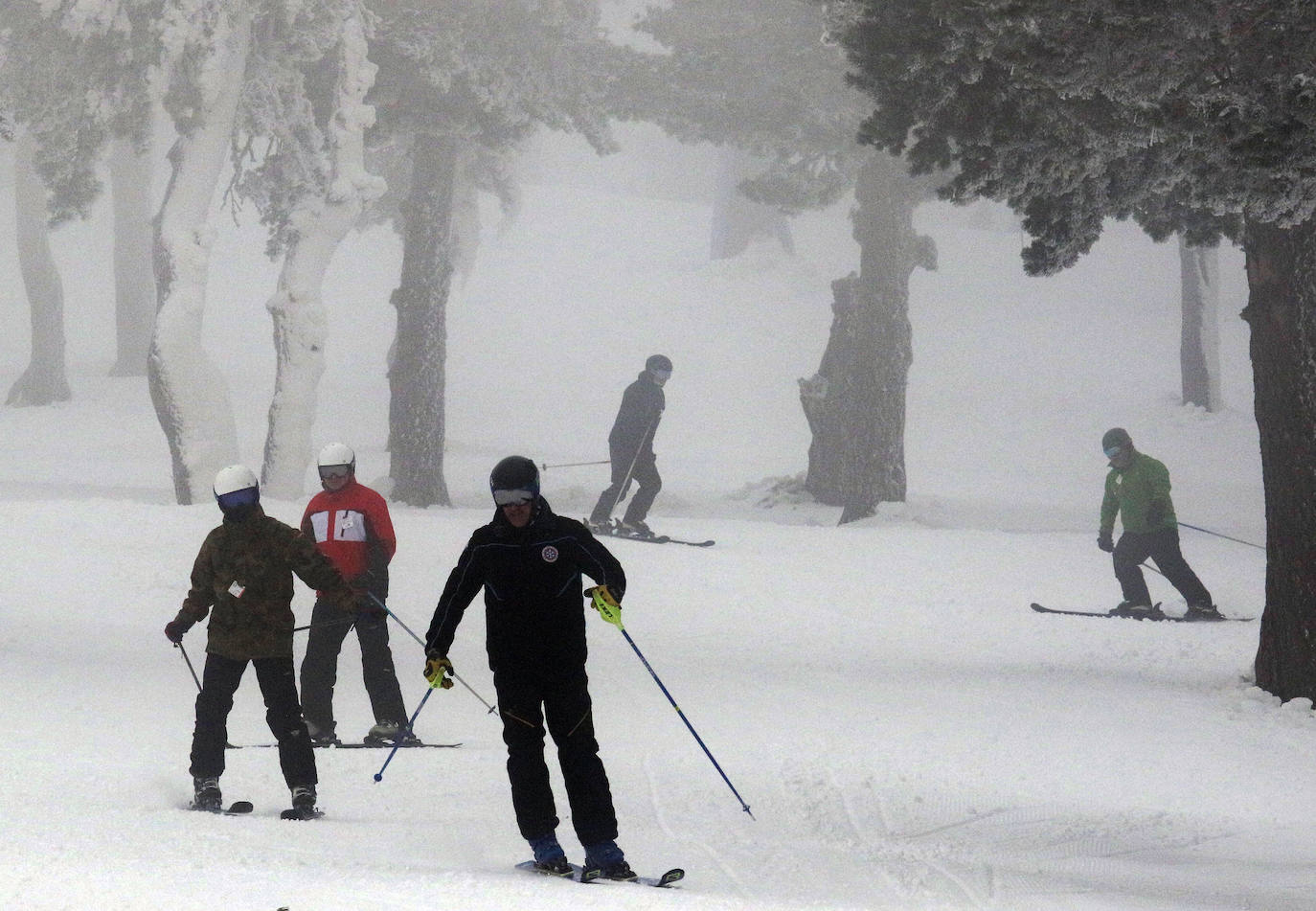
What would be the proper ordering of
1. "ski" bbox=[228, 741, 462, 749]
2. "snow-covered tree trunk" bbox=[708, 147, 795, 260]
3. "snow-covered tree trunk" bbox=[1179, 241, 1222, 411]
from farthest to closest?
1. "snow-covered tree trunk" bbox=[708, 147, 795, 260]
2. "snow-covered tree trunk" bbox=[1179, 241, 1222, 411]
3. "ski" bbox=[228, 741, 462, 749]

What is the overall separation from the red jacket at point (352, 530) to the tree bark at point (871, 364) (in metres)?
12.3

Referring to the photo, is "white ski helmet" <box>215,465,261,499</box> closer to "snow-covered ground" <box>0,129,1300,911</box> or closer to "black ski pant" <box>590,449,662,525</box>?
"snow-covered ground" <box>0,129,1300,911</box>

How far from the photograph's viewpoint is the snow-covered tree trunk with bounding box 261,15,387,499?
17734mm

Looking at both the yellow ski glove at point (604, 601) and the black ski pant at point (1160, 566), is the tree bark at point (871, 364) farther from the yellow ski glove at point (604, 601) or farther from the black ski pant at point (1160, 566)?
the yellow ski glove at point (604, 601)

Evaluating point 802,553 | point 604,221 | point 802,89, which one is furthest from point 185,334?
point 604,221

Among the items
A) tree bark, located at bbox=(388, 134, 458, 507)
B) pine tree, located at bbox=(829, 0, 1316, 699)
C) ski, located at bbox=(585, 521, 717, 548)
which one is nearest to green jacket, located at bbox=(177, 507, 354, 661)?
pine tree, located at bbox=(829, 0, 1316, 699)

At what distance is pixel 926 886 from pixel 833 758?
216 centimetres

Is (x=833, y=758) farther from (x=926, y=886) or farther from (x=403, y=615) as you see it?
(x=403, y=615)

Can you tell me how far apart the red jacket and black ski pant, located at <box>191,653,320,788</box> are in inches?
59.9

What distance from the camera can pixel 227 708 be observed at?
249 inches

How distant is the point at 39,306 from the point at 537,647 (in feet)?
91.9

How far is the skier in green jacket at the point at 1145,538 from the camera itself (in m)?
12.2

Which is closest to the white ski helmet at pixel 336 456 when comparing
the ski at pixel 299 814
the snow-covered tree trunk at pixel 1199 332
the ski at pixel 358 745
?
the ski at pixel 358 745

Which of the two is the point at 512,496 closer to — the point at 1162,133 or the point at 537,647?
the point at 537,647
